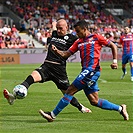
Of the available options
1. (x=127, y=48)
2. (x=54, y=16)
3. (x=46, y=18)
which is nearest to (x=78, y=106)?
(x=127, y=48)

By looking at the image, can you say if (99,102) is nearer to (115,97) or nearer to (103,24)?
(115,97)

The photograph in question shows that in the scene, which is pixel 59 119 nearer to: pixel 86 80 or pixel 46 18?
pixel 86 80

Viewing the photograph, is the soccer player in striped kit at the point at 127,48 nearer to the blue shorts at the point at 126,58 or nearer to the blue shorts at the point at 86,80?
the blue shorts at the point at 126,58

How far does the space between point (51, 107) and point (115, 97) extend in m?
3.17

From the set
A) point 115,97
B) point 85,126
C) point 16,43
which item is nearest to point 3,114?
point 85,126

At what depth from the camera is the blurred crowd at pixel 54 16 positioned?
45.7 metres

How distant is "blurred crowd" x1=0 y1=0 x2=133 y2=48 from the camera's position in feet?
150

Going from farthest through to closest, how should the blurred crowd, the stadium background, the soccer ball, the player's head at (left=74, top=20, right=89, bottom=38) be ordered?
1. the blurred crowd
2. the stadium background
3. the soccer ball
4. the player's head at (left=74, top=20, right=89, bottom=38)

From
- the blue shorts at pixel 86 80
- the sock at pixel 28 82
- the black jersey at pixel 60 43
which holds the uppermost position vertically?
the black jersey at pixel 60 43

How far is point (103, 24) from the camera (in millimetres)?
56438

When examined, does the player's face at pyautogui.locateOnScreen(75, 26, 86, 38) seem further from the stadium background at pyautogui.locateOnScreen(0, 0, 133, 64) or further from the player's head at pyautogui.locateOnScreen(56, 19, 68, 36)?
the stadium background at pyautogui.locateOnScreen(0, 0, 133, 64)

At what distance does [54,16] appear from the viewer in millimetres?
54375

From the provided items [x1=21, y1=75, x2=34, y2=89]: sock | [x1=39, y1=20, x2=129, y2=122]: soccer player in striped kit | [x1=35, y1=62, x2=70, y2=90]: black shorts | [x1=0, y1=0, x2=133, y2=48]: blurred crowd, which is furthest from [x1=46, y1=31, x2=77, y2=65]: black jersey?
[x1=0, y1=0, x2=133, y2=48]: blurred crowd

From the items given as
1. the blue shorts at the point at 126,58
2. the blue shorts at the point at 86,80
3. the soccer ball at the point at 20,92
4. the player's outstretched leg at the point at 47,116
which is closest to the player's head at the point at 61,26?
the blue shorts at the point at 86,80
